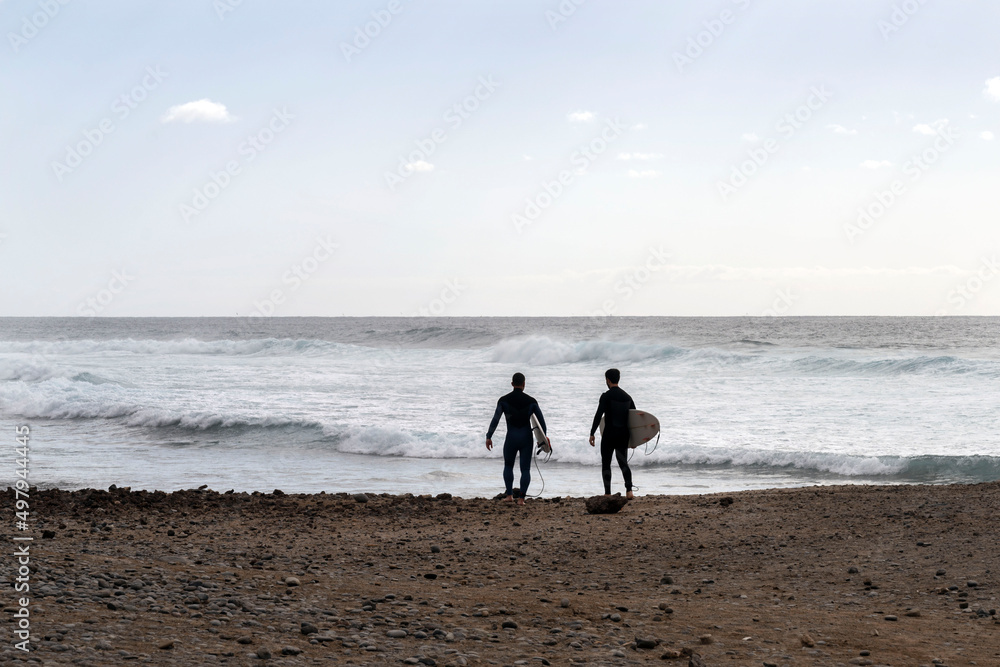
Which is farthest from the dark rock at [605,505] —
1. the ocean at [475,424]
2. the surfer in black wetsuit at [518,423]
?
the ocean at [475,424]

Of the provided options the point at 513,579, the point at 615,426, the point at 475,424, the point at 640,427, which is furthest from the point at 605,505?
the point at 475,424

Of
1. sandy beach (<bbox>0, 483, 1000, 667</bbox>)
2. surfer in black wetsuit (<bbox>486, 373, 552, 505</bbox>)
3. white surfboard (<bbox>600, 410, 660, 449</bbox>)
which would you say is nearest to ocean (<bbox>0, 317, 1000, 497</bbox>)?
surfer in black wetsuit (<bbox>486, 373, 552, 505</bbox>)

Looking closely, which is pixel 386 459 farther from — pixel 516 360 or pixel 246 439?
pixel 516 360

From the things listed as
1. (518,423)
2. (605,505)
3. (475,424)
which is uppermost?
(475,424)

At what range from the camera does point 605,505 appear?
364 inches

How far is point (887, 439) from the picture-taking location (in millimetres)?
15312

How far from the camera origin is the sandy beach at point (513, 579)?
15.3 feet

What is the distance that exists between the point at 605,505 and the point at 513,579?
2.69 metres

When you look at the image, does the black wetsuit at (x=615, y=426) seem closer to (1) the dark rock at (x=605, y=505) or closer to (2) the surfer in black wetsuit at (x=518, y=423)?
(1) the dark rock at (x=605, y=505)

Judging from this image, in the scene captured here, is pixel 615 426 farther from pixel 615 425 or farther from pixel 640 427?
pixel 640 427

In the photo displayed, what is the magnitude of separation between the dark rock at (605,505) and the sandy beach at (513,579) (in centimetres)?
14

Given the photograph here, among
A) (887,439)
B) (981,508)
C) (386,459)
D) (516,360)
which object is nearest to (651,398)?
(887,439)

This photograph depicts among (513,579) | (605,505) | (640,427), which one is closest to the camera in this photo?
(513,579)

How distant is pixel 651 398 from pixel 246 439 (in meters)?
11.0
